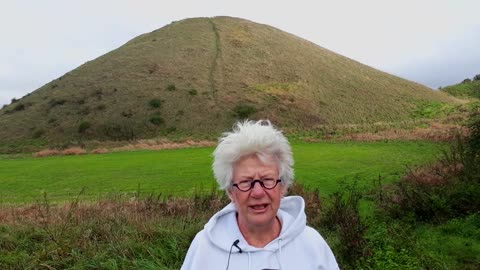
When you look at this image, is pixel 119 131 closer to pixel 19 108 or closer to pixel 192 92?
pixel 192 92

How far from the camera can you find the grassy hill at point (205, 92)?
6159cm

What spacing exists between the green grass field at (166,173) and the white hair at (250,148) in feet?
35.4

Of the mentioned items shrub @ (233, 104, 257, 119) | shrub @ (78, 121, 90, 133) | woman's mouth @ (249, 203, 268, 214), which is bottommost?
woman's mouth @ (249, 203, 268, 214)

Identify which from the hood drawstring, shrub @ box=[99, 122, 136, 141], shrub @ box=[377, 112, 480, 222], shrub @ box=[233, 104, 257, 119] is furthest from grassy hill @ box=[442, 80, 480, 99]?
the hood drawstring

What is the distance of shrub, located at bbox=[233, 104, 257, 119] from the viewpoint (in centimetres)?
6210

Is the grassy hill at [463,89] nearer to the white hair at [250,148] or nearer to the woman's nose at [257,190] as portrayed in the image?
the white hair at [250,148]

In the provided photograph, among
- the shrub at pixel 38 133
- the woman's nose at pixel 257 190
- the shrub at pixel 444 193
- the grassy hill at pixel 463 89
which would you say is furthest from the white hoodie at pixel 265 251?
the grassy hill at pixel 463 89

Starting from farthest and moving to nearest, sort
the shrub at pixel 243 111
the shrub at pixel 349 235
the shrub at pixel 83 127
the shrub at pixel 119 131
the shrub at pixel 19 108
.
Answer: the shrub at pixel 19 108
the shrub at pixel 243 111
the shrub at pixel 83 127
the shrub at pixel 119 131
the shrub at pixel 349 235

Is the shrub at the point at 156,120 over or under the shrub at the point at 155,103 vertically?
under

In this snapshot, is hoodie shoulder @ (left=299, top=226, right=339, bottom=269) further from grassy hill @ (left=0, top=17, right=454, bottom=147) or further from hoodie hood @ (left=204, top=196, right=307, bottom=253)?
grassy hill @ (left=0, top=17, right=454, bottom=147)

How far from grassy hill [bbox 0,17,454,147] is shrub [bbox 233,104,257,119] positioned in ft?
0.08

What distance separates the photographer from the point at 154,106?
6469 cm

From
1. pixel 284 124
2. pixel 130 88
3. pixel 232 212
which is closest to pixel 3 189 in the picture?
pixel 232 212

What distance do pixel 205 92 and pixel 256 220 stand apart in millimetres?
65360
